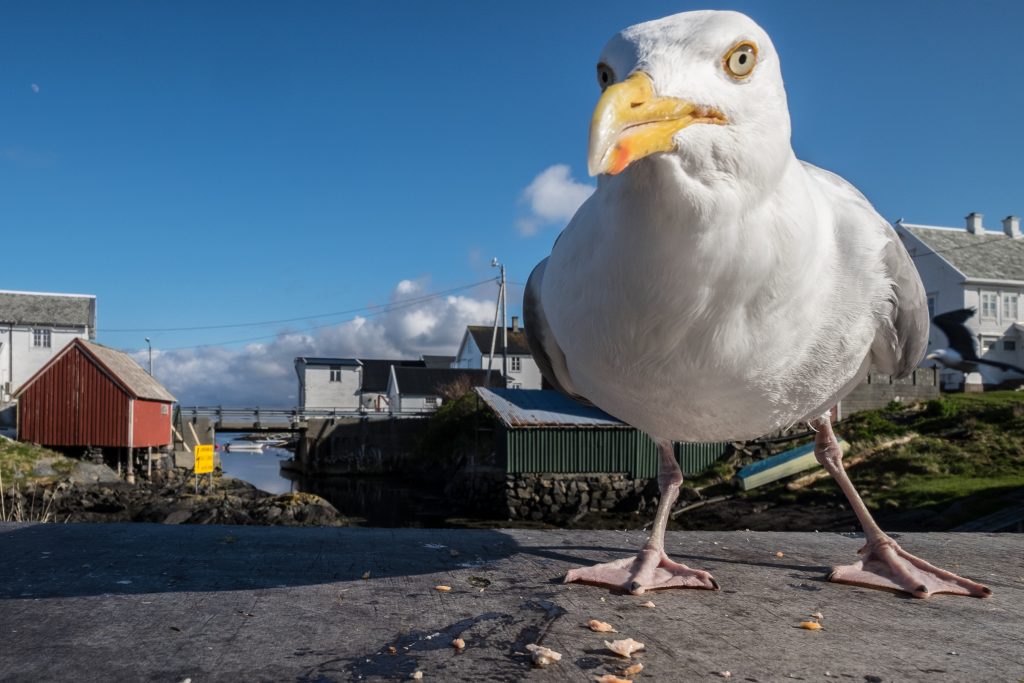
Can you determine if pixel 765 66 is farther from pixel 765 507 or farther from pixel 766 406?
pixel 765 507

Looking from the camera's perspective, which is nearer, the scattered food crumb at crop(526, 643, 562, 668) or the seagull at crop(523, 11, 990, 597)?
the seagull at crop(523, 11, 990, 597)

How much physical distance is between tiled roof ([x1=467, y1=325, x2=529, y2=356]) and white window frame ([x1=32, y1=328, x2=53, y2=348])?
33.2 meters

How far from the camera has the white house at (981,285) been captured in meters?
42.8

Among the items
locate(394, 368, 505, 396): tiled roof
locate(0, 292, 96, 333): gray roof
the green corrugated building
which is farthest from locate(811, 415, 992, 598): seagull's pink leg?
locate(394, 368, 505, 396): tiled roof

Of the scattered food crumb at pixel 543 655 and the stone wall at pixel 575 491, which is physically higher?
the scattered food crumb at pixel 543 655

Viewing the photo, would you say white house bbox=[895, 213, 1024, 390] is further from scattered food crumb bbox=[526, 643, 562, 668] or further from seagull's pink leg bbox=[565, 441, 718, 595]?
scattered food crumb bbox=[526, 643, 562, 668]

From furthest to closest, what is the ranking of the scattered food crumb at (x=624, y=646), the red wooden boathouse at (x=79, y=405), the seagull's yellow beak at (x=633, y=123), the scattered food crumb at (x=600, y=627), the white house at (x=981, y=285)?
the white house at (x=981, y=285), the red wooden boathouse at (x=79, y=405), the scattered food crumb at (x=600, y=627), the scattered food crumb at (x=624, y=646), the seagull's yellow beak at (x=633, y=123)

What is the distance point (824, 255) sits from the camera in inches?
114

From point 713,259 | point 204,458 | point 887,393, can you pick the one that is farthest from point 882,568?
point 887,393

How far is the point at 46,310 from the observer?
55.2 meters

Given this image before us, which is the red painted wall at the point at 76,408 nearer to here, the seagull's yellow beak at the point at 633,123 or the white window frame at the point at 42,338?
the white window frame at the point at 42,338

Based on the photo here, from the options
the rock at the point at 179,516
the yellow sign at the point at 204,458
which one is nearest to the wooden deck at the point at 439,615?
the rock at the point at 179,516

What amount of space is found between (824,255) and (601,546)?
327 cm

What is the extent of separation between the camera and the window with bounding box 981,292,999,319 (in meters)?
43.3
